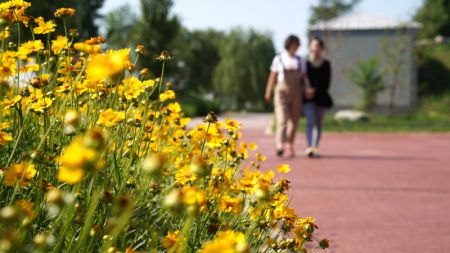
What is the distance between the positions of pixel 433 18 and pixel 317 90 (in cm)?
4401

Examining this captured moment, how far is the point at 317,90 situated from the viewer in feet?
29.2

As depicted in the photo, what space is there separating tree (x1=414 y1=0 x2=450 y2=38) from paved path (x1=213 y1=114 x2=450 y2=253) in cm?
4002

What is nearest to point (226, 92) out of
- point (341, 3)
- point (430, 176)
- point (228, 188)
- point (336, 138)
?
point (341, 3)

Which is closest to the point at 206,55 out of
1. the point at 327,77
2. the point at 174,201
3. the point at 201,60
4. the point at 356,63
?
the point at 201,60

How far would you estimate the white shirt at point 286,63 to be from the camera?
859 cm

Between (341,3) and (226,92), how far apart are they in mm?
17846

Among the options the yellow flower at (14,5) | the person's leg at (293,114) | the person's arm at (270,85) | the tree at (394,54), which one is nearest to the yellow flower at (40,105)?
the yellow flower at (14,5)

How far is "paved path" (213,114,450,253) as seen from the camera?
397 cm

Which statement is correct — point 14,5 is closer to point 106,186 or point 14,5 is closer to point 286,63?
point 106,186

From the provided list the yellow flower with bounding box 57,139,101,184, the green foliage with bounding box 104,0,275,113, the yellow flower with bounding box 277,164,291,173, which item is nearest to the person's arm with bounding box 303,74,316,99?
the yellow flower with bounding box 277,164,291,173

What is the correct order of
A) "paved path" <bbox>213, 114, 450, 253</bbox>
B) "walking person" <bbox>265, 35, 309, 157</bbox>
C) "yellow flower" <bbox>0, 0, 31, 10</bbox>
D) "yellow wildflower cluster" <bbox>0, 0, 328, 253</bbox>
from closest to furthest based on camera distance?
"yellow wildflower cluster" <bbox>0, 0, 328, 253</bbox>, "yellow flower" <bbox>0, 0, 31, 10</bbox>, "paved path" <bbox>213, 114, 450, 253</bbox>, "walking person" <bbox>265, 35, 309, 157</bbox>

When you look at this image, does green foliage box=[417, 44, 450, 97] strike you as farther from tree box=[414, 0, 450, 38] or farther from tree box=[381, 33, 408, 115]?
tree box=[414, 0, 450, 38]

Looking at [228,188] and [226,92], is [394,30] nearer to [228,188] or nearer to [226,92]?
[226,92]

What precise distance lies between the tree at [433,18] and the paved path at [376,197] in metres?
40.0
